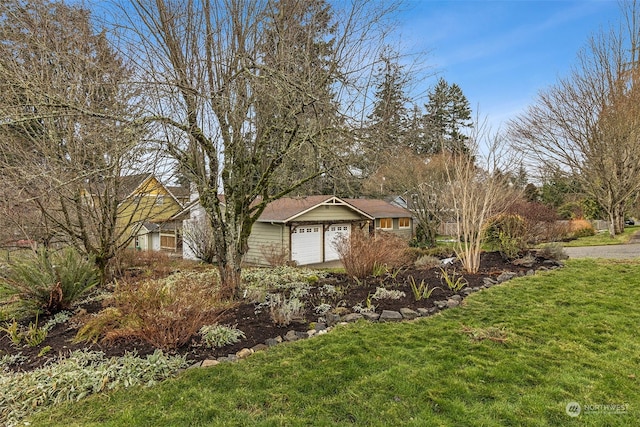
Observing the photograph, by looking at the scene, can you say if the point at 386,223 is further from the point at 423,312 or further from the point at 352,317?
the point at 352,317

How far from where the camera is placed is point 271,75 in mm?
4168

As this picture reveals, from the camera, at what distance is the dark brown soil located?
3.82m

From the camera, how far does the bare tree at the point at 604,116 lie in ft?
48.9

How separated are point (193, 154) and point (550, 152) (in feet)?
61.5

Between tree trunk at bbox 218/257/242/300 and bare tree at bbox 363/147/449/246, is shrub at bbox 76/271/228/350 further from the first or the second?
bare tree at bbox 363/147/449/246

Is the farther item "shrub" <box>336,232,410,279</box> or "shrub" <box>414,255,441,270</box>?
"shrub" <box>414,255,441,270</box>

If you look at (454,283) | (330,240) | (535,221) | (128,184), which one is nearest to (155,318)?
(128,184)

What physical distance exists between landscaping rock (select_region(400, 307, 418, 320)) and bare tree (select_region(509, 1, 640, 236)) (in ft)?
51.8

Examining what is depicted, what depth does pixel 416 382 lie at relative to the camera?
3.08 meters

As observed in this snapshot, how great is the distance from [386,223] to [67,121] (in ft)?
66.7

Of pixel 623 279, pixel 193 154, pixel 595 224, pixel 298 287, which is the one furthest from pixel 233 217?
pixel 595 224

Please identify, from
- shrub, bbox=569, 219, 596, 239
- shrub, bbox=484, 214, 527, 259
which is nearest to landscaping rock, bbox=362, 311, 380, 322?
shrub, bbox=484, 214, 527, 259

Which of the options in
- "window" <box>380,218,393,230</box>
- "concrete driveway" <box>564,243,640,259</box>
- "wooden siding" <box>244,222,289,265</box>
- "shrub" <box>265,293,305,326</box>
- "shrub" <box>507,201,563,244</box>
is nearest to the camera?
"shrub" <box>265,293,305,326</box>

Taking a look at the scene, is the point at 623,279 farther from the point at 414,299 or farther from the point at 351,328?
the point at 351,328
